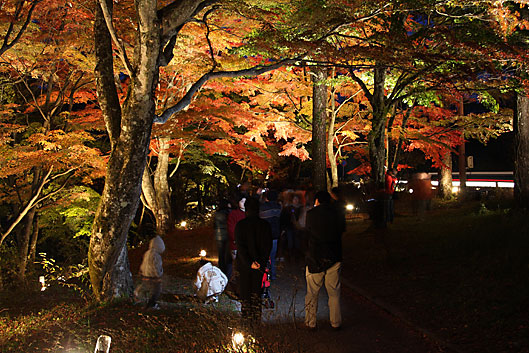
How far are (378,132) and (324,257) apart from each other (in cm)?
766

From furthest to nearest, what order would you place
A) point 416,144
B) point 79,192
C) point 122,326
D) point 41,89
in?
1. point 416,144
2. point 79,192
3. point 41,89
4. point 122,326

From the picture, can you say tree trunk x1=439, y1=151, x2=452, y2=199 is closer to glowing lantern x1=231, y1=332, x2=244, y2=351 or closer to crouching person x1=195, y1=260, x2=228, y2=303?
crouching person x1=195, y1=260, x2=228, y2=303

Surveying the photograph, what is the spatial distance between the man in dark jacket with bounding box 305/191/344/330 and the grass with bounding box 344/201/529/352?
147 centimetres

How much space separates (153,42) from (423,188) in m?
9.49

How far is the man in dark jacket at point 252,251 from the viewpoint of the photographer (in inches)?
212

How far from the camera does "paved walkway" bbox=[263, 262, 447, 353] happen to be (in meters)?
5.07

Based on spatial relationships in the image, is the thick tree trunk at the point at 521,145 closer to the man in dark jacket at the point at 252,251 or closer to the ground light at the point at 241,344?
the man in dark jacket at the point at 252,251

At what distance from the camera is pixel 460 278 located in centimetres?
700

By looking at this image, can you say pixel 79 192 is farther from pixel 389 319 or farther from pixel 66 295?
pixel 389 319

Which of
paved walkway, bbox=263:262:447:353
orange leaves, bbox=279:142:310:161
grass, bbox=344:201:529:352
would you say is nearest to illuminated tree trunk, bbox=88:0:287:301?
paved walkway, bbox=263:262:447:353

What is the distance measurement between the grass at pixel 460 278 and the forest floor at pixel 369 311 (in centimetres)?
2

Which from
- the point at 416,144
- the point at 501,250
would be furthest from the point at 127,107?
the point at 416,144

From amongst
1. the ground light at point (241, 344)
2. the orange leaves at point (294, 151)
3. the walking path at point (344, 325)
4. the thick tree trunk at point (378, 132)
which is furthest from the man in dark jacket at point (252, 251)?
the orange leaves at point (294, 151)

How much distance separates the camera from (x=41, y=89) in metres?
16.8
